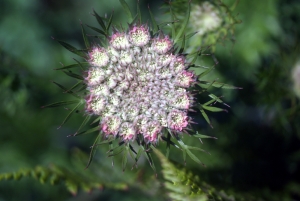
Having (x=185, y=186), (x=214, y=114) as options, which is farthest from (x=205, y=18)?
(x=185, y=186)

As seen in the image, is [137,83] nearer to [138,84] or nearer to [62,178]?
[138,84]

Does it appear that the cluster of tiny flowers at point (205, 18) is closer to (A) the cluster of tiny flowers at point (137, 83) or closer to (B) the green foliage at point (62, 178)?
(A) the cluster of tiny flowers at point (137, 83)

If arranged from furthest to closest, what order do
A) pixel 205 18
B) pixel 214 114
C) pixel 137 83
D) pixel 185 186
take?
pixel 214 114
pixel 205 18
pixel 185 186
pixel 137 83

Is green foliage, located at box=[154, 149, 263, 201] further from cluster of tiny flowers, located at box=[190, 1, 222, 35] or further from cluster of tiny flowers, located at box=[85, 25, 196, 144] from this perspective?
cluster of tiny flowers, located at box=[190, 1, 222, 35]

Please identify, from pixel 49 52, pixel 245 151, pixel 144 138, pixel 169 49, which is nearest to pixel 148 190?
pixel 245 151

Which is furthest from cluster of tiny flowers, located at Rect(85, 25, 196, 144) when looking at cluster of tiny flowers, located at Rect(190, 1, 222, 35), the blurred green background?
cluster of tiny flowers, located at Rect(190, 1, 222, 35)

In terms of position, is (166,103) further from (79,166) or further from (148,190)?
(79,166)

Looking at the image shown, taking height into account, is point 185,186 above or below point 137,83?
below
